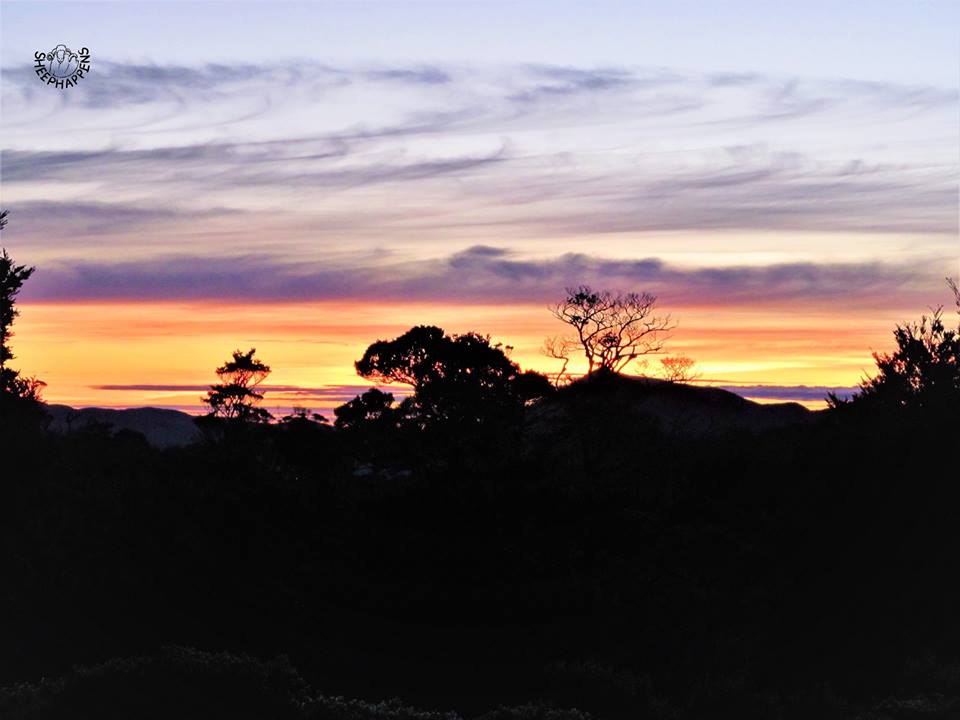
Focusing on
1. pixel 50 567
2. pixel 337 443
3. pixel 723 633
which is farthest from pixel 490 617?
pixel 337 443

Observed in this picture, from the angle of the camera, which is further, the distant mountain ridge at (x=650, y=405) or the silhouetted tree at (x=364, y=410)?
the silhouetted tree at (x=364, y=410)

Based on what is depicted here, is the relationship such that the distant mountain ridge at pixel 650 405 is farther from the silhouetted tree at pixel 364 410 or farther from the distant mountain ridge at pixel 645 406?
the silhouetted tree at pixel 364 410

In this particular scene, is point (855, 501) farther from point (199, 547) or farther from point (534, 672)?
point (199, 547)

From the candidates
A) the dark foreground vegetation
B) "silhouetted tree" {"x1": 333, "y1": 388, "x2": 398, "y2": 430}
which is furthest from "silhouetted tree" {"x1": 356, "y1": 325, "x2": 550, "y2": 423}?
the dark foreground vegetation

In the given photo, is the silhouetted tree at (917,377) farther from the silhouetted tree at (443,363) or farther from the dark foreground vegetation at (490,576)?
the silhouetted tree at (443,363)

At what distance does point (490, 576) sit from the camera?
32031 millimetres

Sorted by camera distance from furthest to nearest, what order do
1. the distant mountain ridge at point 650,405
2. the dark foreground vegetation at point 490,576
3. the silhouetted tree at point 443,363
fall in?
the silhouetted tree at point 443,363 < the distant mountain ridge at point 650,405 < the dark foreground vegetation at point 490,576

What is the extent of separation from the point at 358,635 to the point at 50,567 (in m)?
7.28

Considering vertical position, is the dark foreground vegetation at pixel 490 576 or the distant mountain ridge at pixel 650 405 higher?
the distant mountain ridge at pixel 650 405

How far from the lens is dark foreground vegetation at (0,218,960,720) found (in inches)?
673

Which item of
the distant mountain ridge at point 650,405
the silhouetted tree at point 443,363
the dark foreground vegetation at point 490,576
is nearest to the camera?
the dark foreground vegetation at point 490,576

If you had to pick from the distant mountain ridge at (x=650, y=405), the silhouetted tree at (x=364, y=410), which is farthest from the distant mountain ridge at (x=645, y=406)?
the silhouetted tree at (x=364, y=410)

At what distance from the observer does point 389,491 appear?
40.1 m

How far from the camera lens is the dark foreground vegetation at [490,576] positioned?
17094 millimetres
